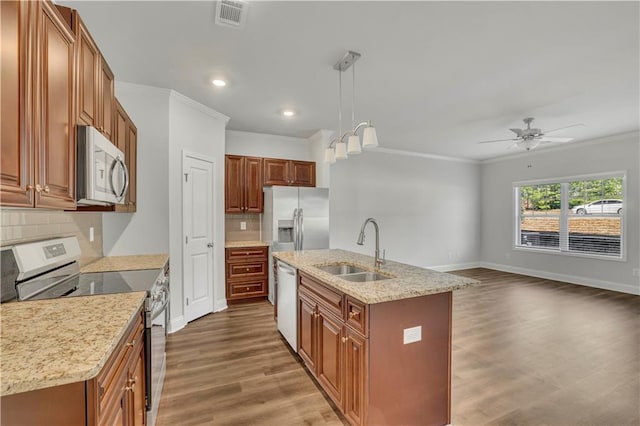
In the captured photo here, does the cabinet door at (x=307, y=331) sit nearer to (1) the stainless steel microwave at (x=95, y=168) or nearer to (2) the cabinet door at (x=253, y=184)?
(1) the stainless steel microwave at (x=95, y=168)

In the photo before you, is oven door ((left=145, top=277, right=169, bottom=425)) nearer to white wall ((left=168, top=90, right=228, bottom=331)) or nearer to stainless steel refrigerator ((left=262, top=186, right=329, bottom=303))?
white wall ((left=168, top=90, right=228, bottom=331))

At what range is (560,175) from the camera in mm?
5871

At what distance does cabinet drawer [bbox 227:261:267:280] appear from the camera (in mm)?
4293

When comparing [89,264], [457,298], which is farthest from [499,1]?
[457,298]

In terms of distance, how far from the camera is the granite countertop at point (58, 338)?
2.67 feet

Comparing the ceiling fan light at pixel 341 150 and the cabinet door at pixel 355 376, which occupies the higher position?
the ceiling fan light at pixel 341 150

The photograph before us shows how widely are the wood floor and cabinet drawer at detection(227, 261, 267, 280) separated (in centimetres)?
51

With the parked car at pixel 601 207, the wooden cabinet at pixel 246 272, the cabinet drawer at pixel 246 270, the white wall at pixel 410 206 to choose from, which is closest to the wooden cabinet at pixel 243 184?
the wooden cabinet at pixel 246 272

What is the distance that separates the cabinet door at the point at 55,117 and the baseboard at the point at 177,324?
2313mm

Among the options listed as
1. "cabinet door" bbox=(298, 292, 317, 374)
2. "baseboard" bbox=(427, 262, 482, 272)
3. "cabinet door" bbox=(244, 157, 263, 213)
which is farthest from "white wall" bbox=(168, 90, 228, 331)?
"baseboard" bbox=(427, 262, 482, 272)

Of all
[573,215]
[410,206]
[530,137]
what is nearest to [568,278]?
[573,215]

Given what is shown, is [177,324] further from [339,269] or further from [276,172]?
[276,172]

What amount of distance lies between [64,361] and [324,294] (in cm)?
148

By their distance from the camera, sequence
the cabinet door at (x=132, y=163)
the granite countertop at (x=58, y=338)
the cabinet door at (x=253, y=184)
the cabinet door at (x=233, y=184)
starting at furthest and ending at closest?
the cabinet door at (x=253, y=184), the cabinet door at (x=233, y=184), the cabinet door at (x=132, y=163), the granite countertop at (x=58, y=338)
